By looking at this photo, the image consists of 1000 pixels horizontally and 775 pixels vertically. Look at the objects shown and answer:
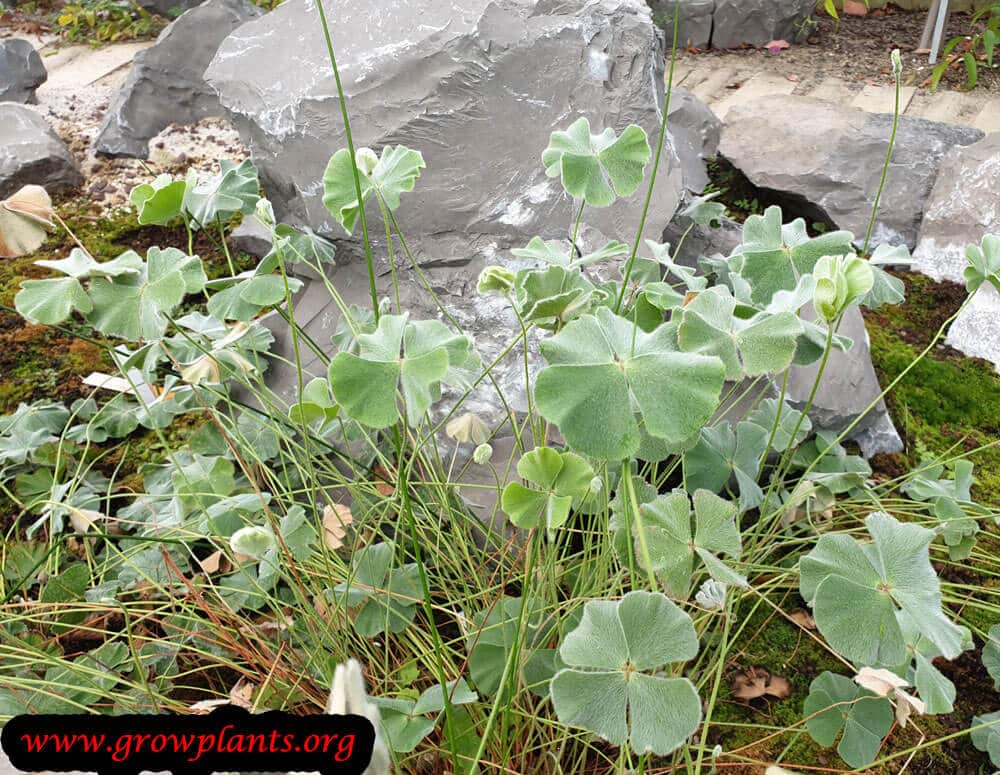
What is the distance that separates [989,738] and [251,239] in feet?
6.04

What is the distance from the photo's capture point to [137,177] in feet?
8.29

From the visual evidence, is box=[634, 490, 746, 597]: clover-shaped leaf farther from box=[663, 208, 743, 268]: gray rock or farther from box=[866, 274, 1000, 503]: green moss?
box=[663, 208, 743, 268]: gray rock

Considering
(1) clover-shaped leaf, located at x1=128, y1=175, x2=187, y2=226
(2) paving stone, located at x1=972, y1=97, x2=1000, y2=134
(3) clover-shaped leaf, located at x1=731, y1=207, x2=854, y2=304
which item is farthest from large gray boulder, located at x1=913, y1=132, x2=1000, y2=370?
(1) clover-shaped leaf, located at x1=128, y1=175, x2=187, y2=226

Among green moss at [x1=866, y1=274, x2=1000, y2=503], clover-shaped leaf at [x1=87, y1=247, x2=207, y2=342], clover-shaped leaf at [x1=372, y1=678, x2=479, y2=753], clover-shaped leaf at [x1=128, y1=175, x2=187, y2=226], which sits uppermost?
clover-shaped leaf at [x1=128, y1=175, x2=187, y2=226]

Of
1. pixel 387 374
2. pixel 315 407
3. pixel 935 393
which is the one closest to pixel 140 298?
pixel 315 407

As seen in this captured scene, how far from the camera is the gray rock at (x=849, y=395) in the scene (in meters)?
1.37

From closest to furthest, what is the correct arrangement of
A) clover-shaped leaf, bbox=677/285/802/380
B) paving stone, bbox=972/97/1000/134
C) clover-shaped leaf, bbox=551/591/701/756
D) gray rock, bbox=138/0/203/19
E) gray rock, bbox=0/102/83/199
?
clover-shaped leaf, bbox=551/591/701/756 → clover-shaped leaf, bbox=677/285/802/380 → gray rock, bbox=0/102/83/199 → paving stone, bbox=972/97/1000/134 → gray rock, bbox=138/0/203/19

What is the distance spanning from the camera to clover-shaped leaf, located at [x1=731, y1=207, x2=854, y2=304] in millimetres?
1026

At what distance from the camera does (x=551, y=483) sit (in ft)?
2.47

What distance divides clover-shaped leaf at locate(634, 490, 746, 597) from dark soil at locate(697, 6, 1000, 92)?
3.19m

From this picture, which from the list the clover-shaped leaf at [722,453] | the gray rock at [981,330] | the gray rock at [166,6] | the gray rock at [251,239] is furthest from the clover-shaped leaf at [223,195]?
the gray rock at [166,6]

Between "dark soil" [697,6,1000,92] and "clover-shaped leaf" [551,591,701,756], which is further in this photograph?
"dark soil" [697,6,1000,92]

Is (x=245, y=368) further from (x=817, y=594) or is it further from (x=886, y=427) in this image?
(x=886, y=427)

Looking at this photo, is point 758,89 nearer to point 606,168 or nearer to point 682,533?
point 606,168
